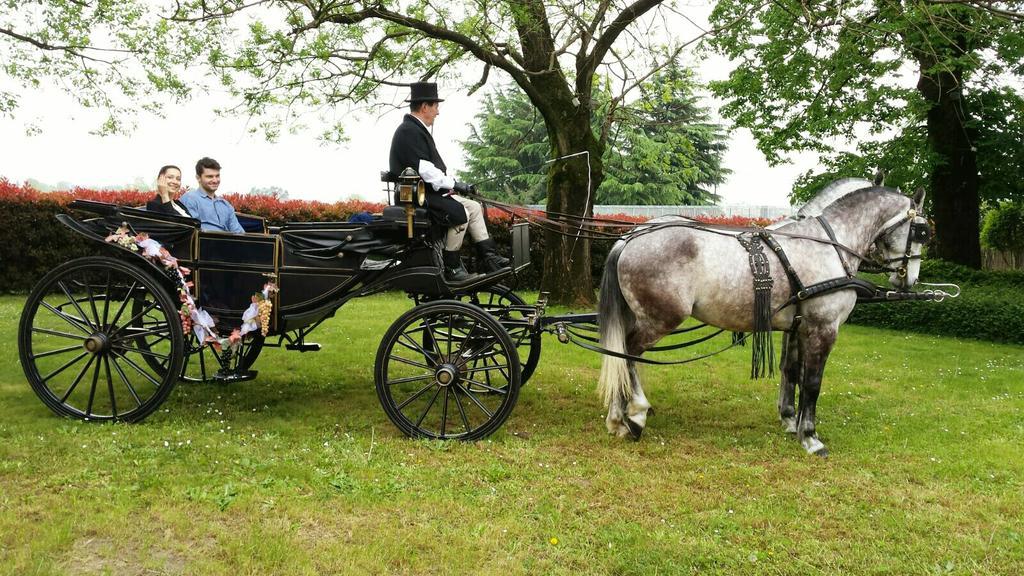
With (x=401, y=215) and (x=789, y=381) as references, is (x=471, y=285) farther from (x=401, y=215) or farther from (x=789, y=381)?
(x=789, y=381)

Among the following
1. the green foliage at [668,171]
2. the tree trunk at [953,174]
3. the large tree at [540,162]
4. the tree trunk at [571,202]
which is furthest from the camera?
the large tree at [540,162]

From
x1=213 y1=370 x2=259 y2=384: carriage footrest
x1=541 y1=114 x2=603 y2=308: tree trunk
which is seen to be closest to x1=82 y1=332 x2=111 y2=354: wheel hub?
x1=213 y1=370 x2=259 y2=384: carriage footrest

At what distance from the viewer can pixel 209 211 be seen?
6.08 metres

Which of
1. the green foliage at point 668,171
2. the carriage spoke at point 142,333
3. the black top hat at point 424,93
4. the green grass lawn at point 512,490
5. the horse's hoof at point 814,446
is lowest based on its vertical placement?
the green grass lawn at point 512,490

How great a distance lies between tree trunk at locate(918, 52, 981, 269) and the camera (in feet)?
41.5

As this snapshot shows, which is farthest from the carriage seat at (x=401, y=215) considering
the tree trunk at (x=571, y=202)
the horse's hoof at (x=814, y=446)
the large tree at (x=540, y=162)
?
the large tree at (x=540, y=162)

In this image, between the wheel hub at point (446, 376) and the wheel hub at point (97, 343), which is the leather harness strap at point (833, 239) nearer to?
the wheel hub at point (446, 376)

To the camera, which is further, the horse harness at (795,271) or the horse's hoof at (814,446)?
the horse's hoof at (814,446)

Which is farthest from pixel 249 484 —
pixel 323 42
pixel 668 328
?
pixel 323 42

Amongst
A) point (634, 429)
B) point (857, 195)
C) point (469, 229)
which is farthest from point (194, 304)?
point (857, 195)

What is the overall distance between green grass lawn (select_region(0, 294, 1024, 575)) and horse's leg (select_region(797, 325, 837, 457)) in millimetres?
129

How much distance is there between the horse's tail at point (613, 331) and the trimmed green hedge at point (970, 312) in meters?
7.97

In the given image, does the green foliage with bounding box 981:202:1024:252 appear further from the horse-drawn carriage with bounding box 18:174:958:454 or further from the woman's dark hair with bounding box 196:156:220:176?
the woman's dark hair with bounding box 196:156:220:176

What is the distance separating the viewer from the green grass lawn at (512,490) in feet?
12.0
